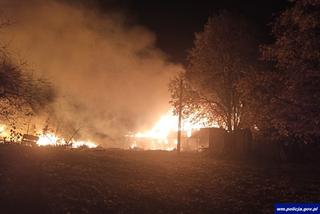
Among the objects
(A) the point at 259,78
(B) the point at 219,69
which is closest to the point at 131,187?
(A) the point at 259,78

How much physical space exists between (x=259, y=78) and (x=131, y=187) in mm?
11541

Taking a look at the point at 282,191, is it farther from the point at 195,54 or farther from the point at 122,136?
the point at 122,136

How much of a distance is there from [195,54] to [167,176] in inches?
662

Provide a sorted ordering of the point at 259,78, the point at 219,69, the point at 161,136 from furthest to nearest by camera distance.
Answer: the point at 161,136
the point at 219,69
the point at 259,78

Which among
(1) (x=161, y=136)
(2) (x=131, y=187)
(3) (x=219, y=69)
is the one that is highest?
(3) (x=219, y=69)

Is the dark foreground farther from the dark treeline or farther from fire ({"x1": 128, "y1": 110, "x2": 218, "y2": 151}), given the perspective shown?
fire ({"x1": 128, "y1": 110, "x2": 218, "y2": 151})

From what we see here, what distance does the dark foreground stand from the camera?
11.2 meters

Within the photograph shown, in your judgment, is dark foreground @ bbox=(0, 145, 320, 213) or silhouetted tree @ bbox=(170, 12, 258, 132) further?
silhouetted tree @ bbox=(170, 12, 258, 132)

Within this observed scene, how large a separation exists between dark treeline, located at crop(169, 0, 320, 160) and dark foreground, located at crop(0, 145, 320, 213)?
154 inches

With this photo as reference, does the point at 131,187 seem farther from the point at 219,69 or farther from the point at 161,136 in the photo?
the point at 161,136

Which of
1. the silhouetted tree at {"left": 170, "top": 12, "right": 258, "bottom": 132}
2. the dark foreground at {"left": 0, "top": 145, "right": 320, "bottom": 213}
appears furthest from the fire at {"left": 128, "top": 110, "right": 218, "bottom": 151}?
the dark foreground at {"left": 0, "top": 145, "right": 320, "bottom": 213}

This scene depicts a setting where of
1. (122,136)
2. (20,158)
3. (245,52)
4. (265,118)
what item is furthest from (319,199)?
(122,136)

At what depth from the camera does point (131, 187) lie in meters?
13.7

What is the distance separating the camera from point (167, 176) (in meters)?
16.5
